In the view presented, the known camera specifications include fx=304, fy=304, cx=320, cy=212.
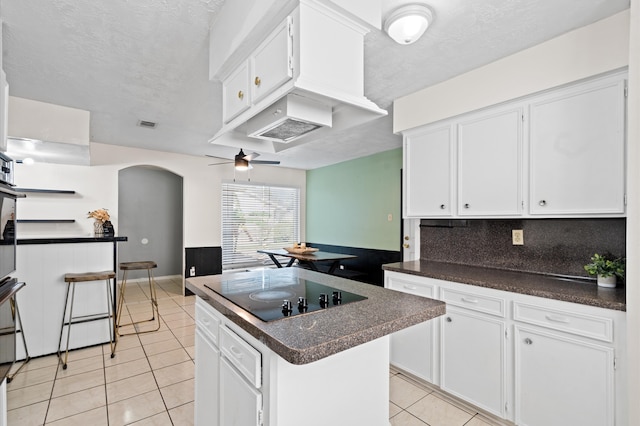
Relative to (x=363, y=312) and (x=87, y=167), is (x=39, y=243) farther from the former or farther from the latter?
(x=363, y=312)

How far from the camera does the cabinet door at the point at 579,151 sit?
5.87ft

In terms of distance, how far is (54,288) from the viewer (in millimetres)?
2994

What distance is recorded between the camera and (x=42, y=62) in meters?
2.28

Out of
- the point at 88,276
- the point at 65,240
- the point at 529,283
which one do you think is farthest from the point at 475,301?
the point at 65,240

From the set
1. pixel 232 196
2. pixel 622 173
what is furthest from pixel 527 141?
pixel 232 196

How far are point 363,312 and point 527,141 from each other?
180 cm

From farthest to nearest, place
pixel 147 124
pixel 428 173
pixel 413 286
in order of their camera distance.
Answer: pixel 147 124
pixel 428 173
pixel 413 286

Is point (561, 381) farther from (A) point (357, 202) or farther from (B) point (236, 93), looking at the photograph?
(A) point (357, 202)

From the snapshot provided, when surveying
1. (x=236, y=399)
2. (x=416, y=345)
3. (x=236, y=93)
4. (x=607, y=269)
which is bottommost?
(x=416, y=345)

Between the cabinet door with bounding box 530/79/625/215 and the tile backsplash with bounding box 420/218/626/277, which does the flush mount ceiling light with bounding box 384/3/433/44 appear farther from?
the tile backsplash with bounding box 420/218/626/277

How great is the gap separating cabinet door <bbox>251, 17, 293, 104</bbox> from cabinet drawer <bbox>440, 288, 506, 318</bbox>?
6.03 ft

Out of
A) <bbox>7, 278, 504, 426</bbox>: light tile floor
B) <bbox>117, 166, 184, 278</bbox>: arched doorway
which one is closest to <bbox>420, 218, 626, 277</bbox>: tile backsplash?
<bbox>7, 278, 504, 426</bbox>: light tile floor

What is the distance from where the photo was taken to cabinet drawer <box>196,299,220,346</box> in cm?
153

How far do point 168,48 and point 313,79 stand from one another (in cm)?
139
